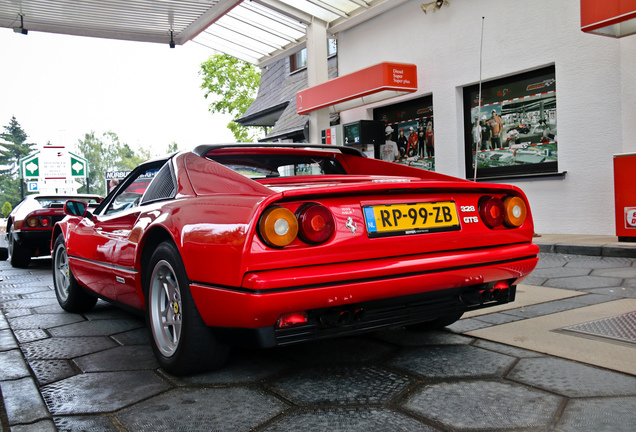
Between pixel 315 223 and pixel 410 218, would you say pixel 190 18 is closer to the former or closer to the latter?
pixel 410 218

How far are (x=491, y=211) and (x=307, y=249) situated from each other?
41.7 inches

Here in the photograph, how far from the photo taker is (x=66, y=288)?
4.72 m

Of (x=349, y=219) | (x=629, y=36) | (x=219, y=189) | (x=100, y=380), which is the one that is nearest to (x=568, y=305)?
(x=349, y=219)

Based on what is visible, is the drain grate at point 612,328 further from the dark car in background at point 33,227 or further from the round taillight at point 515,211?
the dark car in background at point 33,227

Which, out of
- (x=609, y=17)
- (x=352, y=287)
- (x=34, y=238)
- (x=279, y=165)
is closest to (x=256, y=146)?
(x=279, y=165)

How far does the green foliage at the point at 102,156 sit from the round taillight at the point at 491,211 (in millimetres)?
102783

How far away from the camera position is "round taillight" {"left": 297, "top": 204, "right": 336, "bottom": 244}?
Result: 2.27m

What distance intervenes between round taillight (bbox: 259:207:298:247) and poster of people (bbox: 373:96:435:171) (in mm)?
10484

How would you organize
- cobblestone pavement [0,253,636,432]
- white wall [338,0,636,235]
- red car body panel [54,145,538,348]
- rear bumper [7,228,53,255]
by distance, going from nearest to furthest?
cobblestone pavement [0,253,636,432], red car body panel [54,145,538,348], rear bumper [7,228,53,255], white wall [338,0,636,235]

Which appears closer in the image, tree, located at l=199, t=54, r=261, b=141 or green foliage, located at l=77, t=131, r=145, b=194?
tree, located at l=199, t=54, r=261, b=141

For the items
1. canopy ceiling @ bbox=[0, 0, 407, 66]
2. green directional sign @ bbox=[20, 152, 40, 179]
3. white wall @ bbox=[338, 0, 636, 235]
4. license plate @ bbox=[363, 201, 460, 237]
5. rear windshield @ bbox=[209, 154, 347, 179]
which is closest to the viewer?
license plate @ bbox=[363, 201, 460, 237]

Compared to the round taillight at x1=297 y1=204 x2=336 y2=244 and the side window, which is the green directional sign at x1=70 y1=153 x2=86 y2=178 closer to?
the side window

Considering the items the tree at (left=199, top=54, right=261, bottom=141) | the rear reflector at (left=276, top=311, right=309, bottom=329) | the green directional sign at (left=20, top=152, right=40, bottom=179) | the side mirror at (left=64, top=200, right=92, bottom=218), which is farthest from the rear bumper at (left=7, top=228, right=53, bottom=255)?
the tree at (left=199, top=54, right=261, bottom=141)

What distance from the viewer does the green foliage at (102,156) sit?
10094 centimetres
